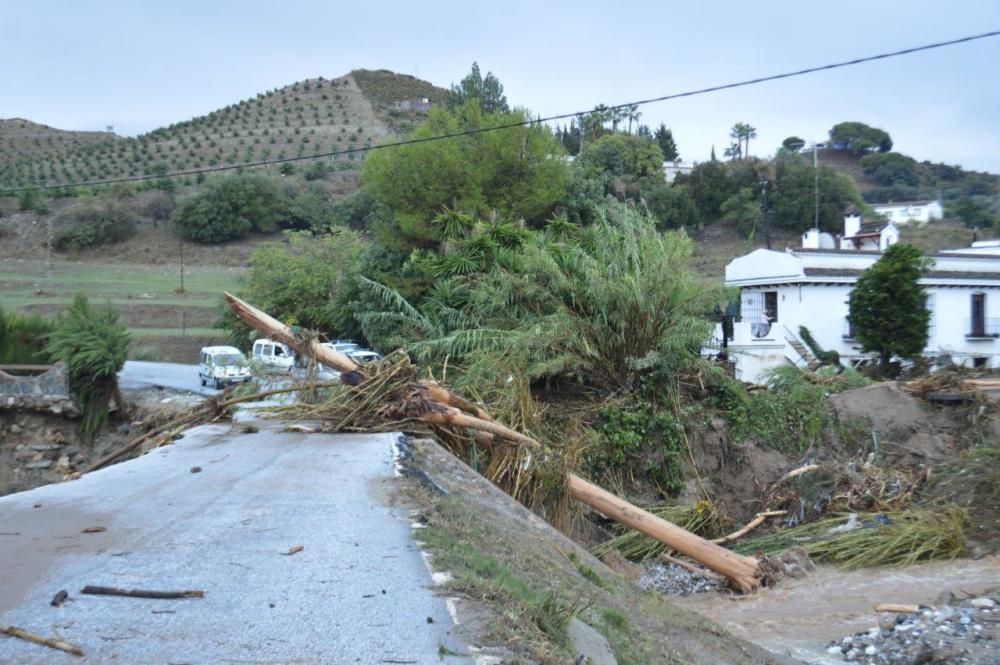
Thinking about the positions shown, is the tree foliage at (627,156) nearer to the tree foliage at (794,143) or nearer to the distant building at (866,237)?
the distant building at (866,237)

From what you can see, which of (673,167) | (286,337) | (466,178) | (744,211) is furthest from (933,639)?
(673,167)

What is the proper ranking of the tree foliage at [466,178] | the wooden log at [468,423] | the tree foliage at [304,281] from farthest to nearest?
the tree foliage at [304,281] → the tree foliage at [466,178] → the wooden log at [468,423]

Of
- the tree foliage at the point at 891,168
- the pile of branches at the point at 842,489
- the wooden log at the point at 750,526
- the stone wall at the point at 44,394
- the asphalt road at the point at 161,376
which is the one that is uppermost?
the tree foliage at the point at 891,168

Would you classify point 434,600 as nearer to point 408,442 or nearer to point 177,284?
point 408,442

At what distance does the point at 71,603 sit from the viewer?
4.94 metres

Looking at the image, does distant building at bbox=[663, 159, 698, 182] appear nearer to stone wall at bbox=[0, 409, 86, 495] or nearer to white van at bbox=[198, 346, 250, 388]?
white van at bbox=[198, 346, 250, 388]

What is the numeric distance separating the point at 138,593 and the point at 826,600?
10.9 meters

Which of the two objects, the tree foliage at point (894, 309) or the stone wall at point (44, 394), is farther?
the tree foliage at point (894, 309)

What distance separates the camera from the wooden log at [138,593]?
5.11 meters

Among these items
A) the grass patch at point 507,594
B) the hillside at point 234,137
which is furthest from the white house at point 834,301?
the hillside at point 234,137

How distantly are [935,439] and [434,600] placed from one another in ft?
56.1

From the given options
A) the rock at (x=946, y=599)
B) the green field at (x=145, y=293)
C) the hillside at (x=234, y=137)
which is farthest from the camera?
the hillside at (x=234, y=137)

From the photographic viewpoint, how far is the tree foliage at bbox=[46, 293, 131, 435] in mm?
24250

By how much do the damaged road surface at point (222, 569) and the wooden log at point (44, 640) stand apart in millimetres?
41
